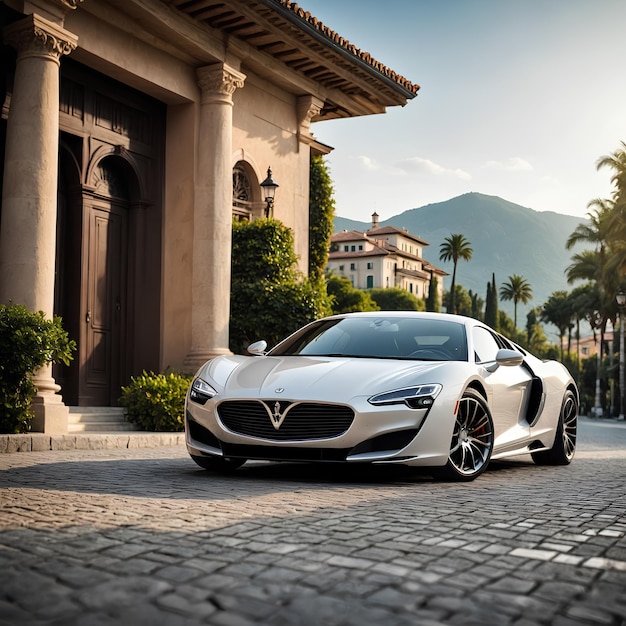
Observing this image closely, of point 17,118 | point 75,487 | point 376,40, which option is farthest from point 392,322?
point 376,40

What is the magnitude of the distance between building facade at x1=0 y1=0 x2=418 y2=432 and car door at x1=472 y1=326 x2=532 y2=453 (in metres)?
6.60

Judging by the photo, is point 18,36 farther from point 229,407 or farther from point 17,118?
point 229,407

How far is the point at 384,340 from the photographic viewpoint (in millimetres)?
8016

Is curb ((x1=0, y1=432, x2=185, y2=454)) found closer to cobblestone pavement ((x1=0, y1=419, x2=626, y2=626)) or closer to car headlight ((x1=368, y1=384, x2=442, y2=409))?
cobblestone pavement ((x1=0, y1=419, x2=626, y2=626))

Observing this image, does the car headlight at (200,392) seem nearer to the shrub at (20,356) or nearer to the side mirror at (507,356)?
the side mirror at (507,356)

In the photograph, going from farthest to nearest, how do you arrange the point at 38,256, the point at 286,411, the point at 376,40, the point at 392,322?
the point at 376,40, the point at 38,256, the point at 392,322, the point at 286,411

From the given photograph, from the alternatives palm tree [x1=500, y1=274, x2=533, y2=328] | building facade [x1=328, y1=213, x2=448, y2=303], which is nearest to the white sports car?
building facade [x1=328, y1=213, x2=448, y2=303]

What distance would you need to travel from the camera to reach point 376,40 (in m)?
21.7

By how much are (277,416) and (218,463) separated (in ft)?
3.19

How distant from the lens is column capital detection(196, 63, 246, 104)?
16609 mm

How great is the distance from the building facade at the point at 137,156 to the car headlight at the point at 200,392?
5705 millimetres

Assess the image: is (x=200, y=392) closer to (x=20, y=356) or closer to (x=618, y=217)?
(x=20, y=356)

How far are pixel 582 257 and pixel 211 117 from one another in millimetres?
65528

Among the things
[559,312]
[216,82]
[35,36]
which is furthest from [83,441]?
[559,312]
